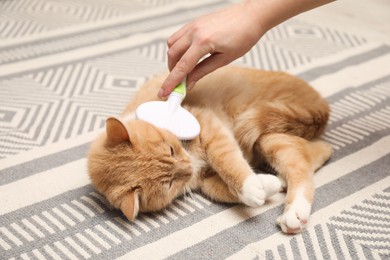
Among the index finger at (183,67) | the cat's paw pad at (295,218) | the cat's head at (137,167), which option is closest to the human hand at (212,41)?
the index finger at (183,67)

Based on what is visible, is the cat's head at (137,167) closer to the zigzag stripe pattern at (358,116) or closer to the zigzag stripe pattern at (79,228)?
the zigzag stripe pattern at (79,228)

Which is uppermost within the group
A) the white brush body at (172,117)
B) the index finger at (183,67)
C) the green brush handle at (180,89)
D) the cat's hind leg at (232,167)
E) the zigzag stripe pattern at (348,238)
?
the index finger at (183,67)

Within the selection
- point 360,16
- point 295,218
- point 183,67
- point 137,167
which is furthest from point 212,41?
point 360,16

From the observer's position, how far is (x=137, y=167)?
103cm

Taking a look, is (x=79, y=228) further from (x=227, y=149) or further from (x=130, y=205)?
(x=227, y=149)

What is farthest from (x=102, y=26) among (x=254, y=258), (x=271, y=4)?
(x=254, y=258)

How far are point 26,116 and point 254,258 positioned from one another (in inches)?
35.3

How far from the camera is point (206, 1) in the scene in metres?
2.50

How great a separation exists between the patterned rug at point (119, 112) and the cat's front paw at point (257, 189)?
0.05m

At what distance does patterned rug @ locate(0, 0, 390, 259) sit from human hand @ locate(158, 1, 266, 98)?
1.04ft

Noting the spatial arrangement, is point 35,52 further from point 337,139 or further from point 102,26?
point 337,139

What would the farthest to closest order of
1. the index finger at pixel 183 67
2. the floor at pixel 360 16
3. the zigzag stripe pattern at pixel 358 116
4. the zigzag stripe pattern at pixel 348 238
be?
the floor at pixel 360 16, the zigzag stripe pattern at pixel 358 116, the index finger at pixel 183 67, the zigzag stripe pattern at pixel 348 238

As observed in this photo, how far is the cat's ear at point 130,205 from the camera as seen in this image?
97cm

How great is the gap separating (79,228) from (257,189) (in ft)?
1.34
